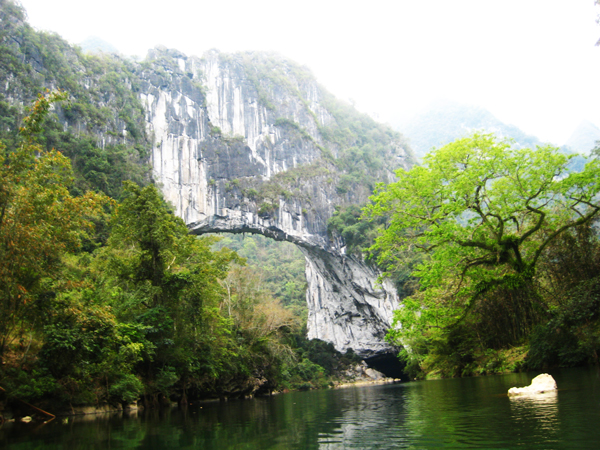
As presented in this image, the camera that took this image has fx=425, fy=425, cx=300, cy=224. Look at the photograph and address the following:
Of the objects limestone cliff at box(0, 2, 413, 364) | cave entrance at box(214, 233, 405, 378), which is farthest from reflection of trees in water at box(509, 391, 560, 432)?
limestone cliff at box(0, 2, 413, 364)

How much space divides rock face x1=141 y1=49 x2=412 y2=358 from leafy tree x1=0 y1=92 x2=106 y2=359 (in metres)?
24.5

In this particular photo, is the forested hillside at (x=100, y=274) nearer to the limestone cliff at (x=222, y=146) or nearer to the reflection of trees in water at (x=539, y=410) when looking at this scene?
the limestone cliff at (x=222, y=146)

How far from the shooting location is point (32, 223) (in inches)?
335

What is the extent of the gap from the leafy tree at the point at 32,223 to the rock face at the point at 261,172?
80.3 feet

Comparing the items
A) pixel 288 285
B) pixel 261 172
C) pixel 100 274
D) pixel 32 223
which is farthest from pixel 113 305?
pixel 288 285

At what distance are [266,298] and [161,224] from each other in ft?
47.6

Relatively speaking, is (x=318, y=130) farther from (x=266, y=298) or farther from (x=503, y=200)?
(x=503, y=200)

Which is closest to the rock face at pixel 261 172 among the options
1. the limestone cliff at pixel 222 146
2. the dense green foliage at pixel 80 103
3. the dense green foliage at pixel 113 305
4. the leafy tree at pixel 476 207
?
the limestone cliff at pixel 222 146

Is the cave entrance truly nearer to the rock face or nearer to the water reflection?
the rock face

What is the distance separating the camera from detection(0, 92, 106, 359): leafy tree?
8.05 m

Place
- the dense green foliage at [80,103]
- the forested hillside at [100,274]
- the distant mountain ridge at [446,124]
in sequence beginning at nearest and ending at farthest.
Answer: the forested hillside at [100,274], the dense green foliage at [80,103], the distant mountain ridge at [446,124]

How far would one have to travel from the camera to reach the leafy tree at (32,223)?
805 centimetres

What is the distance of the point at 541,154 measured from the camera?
9.83 meters

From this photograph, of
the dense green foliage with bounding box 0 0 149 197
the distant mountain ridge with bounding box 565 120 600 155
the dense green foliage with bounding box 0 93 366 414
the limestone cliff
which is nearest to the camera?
the dense green foliage with bounding box 0 93 366 414
